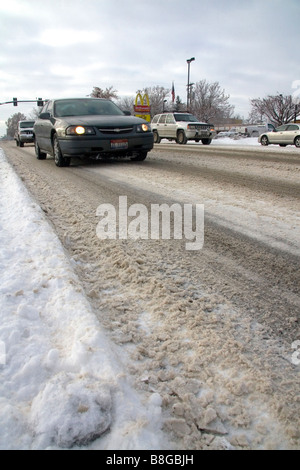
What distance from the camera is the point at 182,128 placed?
18.0 meters

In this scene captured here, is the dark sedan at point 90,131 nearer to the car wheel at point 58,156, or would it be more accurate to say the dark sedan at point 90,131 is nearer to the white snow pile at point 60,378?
the car wheel at point 58,156

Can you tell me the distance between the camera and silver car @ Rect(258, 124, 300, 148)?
18000 millimetres

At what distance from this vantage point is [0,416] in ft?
3.60

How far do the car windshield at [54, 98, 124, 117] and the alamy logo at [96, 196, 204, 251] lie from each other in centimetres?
465

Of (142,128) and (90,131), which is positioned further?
(142,128)

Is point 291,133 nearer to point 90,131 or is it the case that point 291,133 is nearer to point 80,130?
point 90,131

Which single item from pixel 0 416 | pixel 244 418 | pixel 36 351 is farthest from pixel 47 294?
pixel 244 418

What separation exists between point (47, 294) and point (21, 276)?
1.01ft

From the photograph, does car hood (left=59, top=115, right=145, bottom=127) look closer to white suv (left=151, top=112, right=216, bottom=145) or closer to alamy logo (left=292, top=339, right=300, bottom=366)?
alamy logo (left=292, top=339, right=300, bottom=366)

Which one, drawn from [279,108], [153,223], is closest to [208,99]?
[279,108]

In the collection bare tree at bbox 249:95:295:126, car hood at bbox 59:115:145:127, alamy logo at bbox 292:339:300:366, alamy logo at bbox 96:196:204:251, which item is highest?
bare tree at bbox 249:95:295:126

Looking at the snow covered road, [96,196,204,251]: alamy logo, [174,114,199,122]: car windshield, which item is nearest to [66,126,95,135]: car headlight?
[96,196,204,251]: alamy logo

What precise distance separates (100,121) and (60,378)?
21.5 ft

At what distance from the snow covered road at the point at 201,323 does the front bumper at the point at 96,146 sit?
3.56 metres
